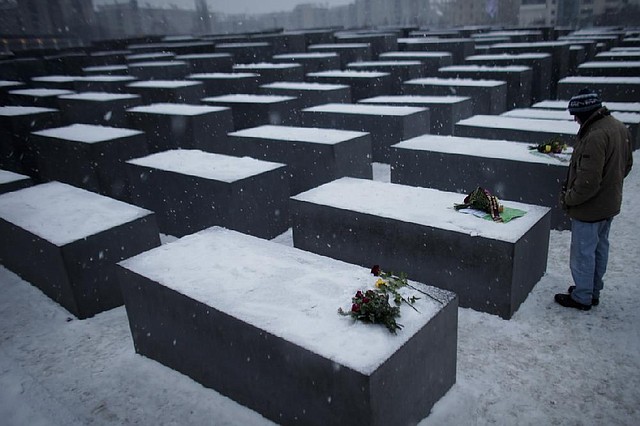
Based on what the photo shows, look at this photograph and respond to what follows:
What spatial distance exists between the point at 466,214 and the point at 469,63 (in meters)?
14.0

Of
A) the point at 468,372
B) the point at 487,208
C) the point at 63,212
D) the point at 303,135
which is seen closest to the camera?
the point at 468,372

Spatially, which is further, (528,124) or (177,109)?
(177,109)

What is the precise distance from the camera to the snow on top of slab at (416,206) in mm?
5602

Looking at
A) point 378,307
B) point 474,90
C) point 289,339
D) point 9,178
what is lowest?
point 289,339

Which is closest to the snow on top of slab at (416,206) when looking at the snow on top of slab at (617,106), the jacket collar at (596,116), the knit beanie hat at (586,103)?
the jacket collar at (596,116)

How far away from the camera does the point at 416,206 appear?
6.42m

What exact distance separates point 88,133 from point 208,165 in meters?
4.09

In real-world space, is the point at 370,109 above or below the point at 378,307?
above

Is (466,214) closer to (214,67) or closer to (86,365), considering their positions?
(86,365)

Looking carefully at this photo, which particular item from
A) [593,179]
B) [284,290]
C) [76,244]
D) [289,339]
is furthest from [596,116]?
[76,244]

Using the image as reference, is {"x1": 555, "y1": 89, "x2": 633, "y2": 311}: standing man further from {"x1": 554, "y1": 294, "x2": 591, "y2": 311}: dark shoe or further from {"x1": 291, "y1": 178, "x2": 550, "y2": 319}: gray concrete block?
{"x1": 291, "y1": 178, "x2": 550, "y2": 319}: gray concrete block

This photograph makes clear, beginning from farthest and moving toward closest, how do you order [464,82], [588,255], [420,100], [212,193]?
1. [464,82]
2. [420,100]
3. [212,193]
4. [588,255]

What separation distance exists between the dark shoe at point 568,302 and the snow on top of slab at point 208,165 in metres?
4.82

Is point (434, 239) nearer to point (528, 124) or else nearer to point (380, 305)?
point (380, 305)
